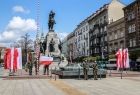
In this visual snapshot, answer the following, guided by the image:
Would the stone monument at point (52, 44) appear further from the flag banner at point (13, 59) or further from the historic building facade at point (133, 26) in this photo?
the flag banner at point (13, 59)

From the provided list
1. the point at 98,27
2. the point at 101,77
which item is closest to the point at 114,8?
the point at 98,27

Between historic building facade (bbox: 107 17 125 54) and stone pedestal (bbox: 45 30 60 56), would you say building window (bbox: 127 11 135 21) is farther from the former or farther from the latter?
stone pedestal (bbox: 45 30 60 56)

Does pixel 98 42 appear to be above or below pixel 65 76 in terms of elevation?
above

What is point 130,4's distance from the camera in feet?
254

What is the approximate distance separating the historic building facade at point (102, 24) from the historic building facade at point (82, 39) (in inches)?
319

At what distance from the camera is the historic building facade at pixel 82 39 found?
126312mm

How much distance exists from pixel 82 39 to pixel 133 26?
5833 cm

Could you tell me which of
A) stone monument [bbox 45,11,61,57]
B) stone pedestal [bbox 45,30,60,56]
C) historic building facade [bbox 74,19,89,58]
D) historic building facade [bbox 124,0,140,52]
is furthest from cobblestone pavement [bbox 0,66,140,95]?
historic building facade [bbox 74,19,89,58]

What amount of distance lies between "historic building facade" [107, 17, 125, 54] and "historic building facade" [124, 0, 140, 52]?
3.36 m

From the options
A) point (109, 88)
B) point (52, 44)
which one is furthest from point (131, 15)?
point (109, 88)

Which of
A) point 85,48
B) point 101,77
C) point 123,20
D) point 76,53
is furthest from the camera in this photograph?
point 76,53

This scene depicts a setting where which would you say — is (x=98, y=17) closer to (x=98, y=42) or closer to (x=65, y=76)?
(x=98, y=42)

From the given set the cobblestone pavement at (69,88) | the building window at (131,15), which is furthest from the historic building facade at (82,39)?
the cobblestone pavement at (69,88)

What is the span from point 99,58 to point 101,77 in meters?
63.8
